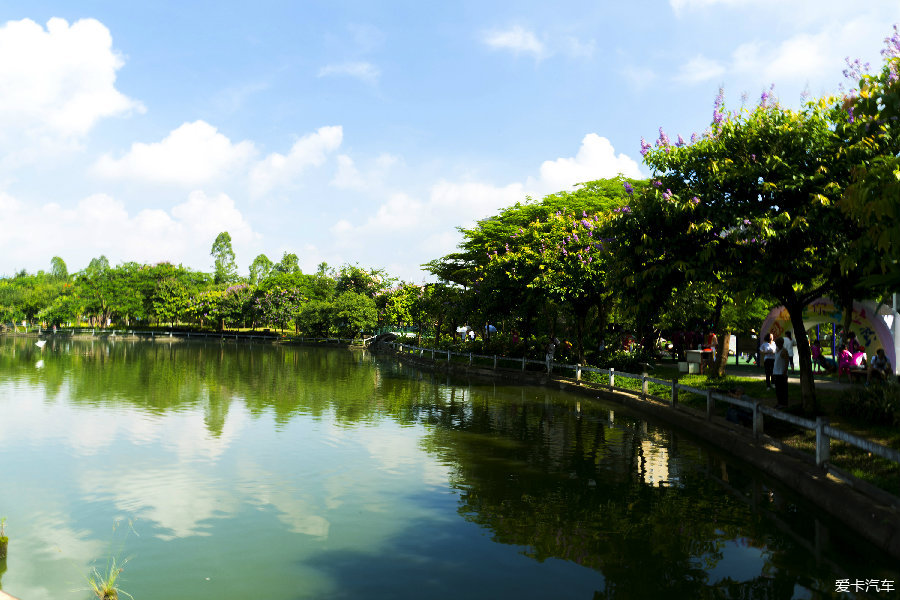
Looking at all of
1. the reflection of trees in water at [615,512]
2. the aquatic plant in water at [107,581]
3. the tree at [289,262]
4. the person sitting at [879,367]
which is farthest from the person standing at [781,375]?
the tree at [289,262]

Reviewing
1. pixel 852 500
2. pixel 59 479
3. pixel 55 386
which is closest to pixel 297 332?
pixel 55 386

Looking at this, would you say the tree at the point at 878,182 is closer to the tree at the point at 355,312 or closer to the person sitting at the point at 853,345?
the person sitting at the point at 853,345

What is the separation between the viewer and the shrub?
1400 cm

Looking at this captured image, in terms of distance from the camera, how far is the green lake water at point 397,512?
24.6 feet

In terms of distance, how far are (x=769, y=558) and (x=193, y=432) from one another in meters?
13.9

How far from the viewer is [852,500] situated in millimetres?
9227

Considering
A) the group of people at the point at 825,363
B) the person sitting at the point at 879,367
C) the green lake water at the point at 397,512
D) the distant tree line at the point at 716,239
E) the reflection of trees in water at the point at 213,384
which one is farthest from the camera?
the reflection of trees in water at the point at 213,384

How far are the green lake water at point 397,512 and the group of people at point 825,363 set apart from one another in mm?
3047

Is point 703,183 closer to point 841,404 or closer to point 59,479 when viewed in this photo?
point 841,404

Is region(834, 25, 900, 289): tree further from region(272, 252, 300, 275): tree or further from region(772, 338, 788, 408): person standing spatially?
region(272, 252, 300, 275): tree

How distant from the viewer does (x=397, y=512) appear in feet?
33.0

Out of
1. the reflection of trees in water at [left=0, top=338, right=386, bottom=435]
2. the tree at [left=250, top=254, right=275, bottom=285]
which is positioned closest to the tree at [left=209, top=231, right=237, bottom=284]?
the tree at [left=250, top=254, right=275, bottom=285]

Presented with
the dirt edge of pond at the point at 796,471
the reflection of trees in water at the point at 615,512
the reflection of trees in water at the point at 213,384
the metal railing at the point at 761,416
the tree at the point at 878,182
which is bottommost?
the reflection of trees in water at the point at 213,384

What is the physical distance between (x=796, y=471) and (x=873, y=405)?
15.3 ft
